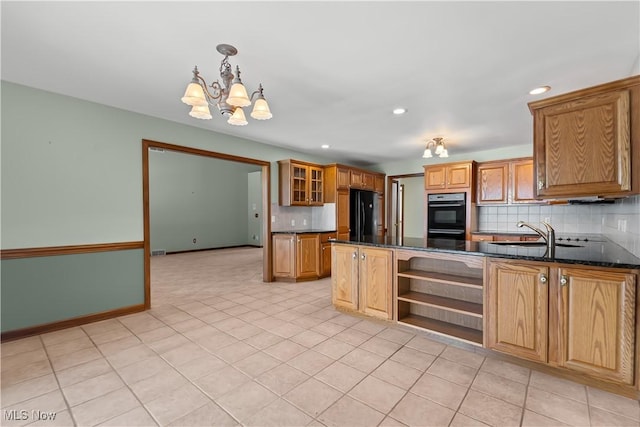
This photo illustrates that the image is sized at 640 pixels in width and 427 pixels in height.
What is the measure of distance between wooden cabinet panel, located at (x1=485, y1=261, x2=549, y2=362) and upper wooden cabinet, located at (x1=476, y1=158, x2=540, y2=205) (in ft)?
10.6

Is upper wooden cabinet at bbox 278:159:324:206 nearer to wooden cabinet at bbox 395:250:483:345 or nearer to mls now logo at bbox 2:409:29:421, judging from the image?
wooden cabinet at bbox 395:250:483:345

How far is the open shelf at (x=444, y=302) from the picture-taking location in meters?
2.39

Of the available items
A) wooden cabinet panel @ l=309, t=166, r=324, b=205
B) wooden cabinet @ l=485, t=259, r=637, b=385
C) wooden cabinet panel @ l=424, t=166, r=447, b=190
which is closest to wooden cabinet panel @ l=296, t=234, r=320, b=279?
wooden cabinet panel @ l=309, t=166, r=324, b=205

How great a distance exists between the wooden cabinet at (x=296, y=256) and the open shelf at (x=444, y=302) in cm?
227

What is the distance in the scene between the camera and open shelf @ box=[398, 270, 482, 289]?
2384 millimetres

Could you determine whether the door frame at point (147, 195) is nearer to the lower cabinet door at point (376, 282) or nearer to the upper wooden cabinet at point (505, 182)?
the lower cabinet door at point (376, 282)

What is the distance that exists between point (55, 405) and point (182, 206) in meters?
7.12

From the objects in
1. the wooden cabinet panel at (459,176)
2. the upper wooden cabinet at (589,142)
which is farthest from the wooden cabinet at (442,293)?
the wooden cabinet panel at (459,176)

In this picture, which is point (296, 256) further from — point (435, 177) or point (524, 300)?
point (524, 300)

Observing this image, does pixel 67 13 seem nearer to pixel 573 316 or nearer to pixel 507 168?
pixel 573 316

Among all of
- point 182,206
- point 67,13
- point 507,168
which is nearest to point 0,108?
point 67,13

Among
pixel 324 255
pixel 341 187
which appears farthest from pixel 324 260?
pixel 341 187

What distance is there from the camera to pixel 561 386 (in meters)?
1.89

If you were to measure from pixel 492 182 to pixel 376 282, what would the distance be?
347 centimetres
